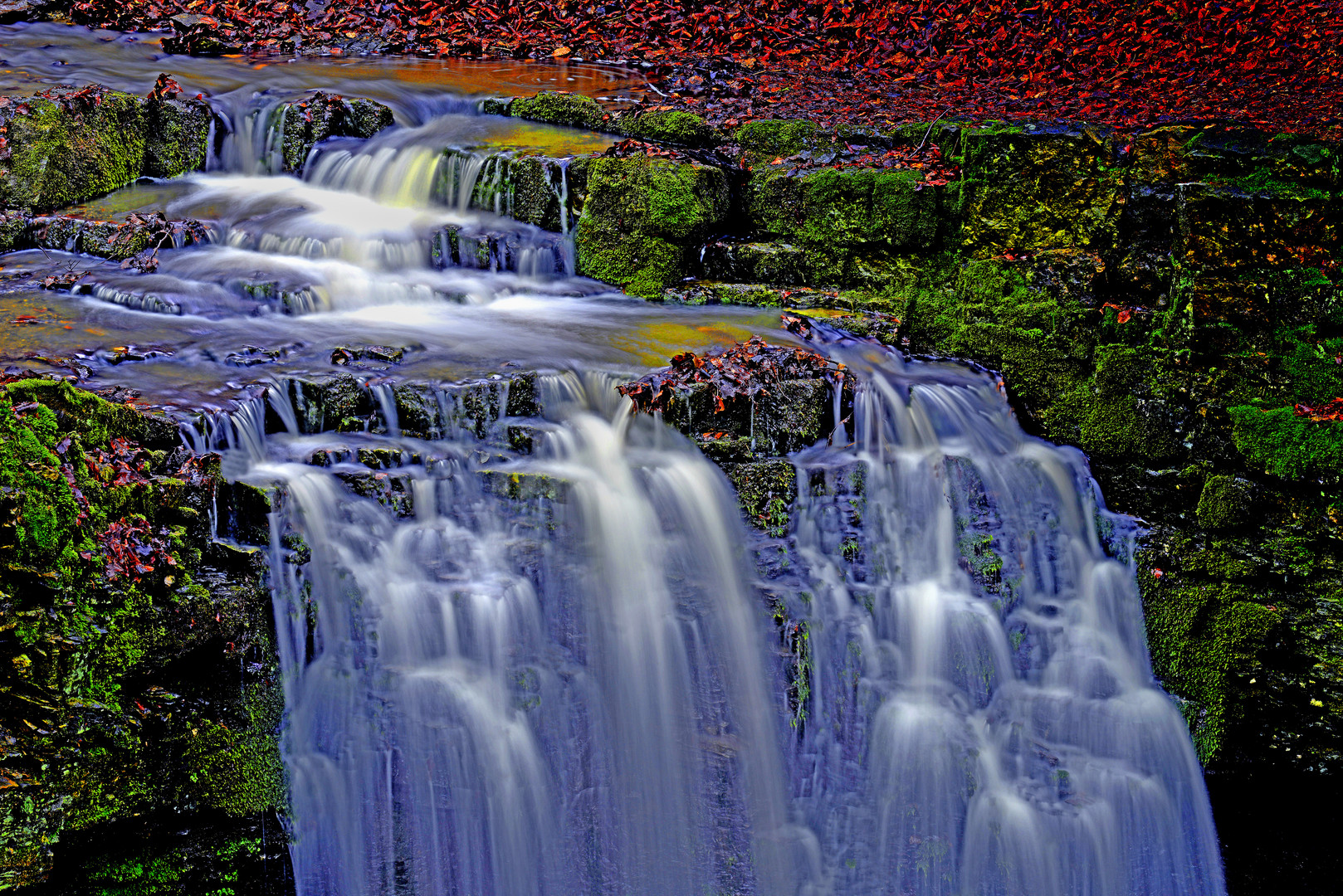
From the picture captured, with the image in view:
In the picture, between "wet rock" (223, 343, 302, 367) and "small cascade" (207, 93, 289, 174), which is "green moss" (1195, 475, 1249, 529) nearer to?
"wet rock" (223, 343, 302, 367)

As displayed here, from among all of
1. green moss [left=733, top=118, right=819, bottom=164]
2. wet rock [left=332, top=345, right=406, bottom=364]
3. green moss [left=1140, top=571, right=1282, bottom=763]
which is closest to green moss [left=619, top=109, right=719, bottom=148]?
green moss [left=733, top=118, right=819, bottom=164]

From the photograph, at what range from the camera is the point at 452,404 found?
210 inches

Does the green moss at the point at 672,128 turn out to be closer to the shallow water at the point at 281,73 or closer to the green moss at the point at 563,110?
the green moss at the point at 563,110

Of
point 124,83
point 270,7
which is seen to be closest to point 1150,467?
point 124,83

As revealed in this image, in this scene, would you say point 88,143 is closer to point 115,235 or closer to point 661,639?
point 115,235

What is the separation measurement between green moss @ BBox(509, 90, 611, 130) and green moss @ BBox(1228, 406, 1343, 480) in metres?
5.65

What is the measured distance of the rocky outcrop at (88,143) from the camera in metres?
7.65

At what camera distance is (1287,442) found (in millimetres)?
5352

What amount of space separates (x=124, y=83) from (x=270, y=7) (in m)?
3.31

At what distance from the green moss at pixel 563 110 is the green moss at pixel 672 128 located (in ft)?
1.02

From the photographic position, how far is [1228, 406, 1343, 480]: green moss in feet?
17.2

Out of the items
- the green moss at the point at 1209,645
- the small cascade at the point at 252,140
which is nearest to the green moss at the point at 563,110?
the small cascade at the point at 252,140

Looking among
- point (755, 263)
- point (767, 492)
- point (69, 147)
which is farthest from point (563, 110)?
point (767, 492)

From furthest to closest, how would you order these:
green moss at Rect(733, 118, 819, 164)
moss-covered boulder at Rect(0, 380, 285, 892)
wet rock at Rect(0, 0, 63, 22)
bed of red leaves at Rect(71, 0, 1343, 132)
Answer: wet rock at Rect(0, 0, 63, 22)
bed of red leaves at Rect(71, 0, 1343, 132)
green moss at Rect(733, 118, 819, 164)
moss-covered boulder at Rect(0, 380, 285, 892)
